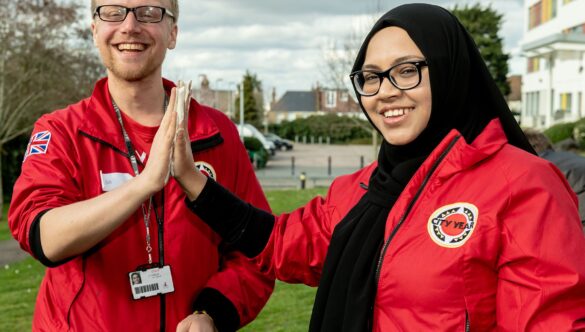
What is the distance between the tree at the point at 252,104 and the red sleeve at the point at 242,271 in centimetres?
6365

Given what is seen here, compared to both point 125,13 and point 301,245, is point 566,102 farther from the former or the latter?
Answer: point 125,13

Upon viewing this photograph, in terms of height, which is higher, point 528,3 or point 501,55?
point 528,3

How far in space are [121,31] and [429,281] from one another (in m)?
1.48

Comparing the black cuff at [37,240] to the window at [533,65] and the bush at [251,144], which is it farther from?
the window at [533,65]

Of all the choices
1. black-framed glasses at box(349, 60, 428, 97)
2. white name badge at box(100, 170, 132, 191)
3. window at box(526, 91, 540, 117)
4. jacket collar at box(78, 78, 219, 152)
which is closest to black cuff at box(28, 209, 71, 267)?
white name badge at box(100, 170, 132, 191)

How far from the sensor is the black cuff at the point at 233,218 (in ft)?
7.97

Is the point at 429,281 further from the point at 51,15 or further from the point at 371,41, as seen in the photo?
the point at 51,15

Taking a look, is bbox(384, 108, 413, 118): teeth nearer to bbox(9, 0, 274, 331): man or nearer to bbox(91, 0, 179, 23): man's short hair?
bbox(9, 0, 274, 331): man

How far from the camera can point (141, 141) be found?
2.56m

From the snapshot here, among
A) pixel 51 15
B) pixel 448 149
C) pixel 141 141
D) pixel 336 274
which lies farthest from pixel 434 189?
pixel 51 15

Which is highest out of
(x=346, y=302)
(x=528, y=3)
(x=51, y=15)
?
(x=528, y=3)

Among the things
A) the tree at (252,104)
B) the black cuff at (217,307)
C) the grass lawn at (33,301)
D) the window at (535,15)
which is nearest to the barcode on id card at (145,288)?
the black cuff at (217,307)

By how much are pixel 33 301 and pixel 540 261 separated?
286 inches

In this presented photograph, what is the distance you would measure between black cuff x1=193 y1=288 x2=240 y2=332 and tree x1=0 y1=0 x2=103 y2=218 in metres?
14.9
